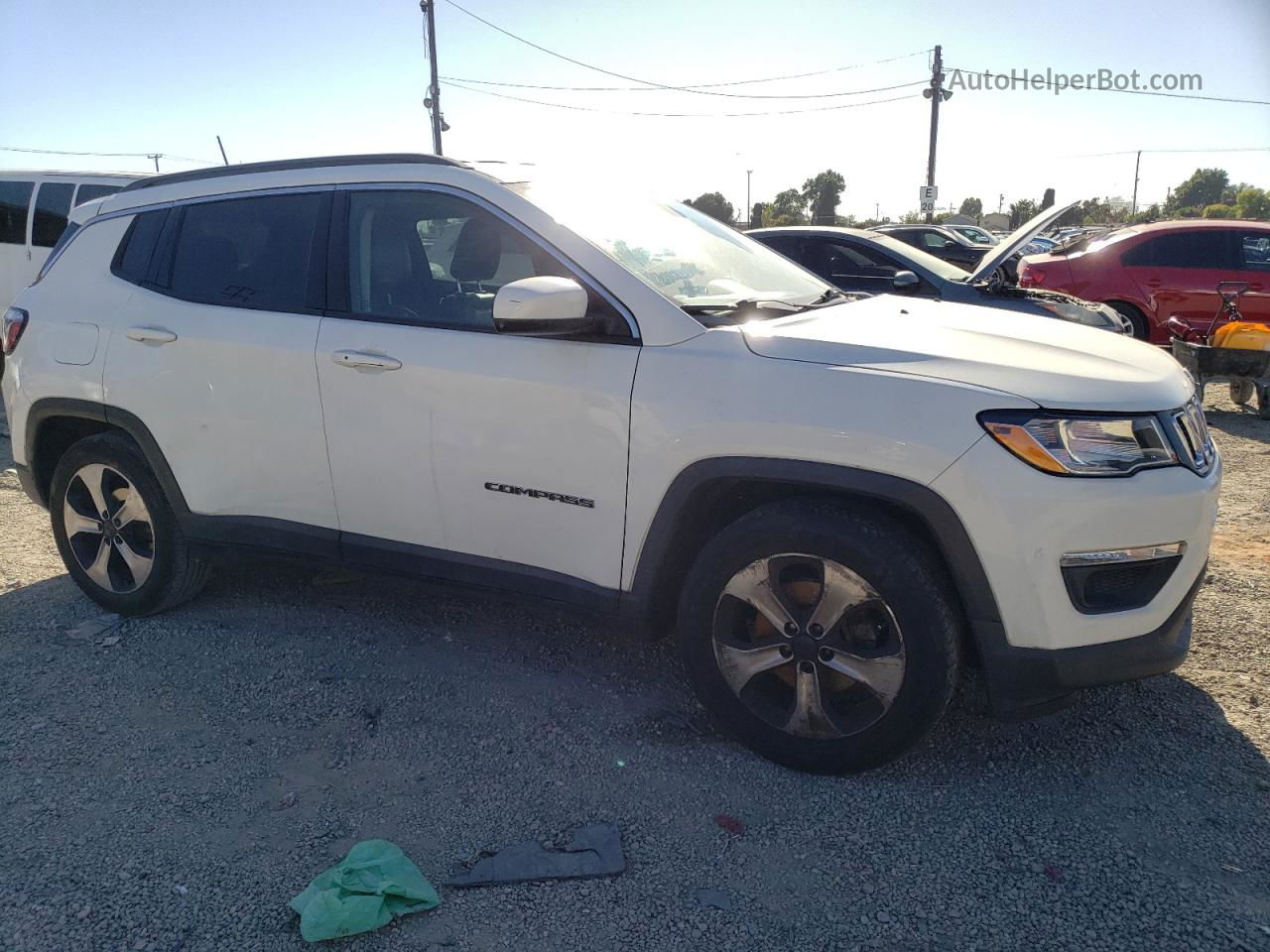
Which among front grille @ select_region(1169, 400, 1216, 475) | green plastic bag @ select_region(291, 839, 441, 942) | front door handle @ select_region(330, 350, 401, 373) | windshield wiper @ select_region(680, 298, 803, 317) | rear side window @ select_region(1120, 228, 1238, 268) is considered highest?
rear side window @ select_region(1120, 228, 1238, 268)

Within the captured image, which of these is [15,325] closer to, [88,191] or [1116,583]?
[1116,583]

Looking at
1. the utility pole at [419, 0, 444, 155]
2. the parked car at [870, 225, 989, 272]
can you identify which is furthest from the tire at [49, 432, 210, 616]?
the utility pole at [419, 0, 444, 155]

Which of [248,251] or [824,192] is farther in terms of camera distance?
[824,192]

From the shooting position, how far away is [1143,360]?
9.71ft

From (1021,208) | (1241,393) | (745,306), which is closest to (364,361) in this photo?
(745,306)

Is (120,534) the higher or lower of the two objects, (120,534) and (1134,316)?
the lower

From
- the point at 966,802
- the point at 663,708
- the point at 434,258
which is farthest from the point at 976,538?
the point at 434,258

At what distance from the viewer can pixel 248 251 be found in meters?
3.74

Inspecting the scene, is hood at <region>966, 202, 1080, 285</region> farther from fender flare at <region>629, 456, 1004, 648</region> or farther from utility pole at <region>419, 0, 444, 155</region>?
utility pole at <region>419, 0, 444, 155</region>

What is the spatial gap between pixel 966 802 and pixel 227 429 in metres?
2.89

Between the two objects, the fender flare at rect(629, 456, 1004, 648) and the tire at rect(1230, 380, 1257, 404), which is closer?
the fender flare at rect(629, 456, 1004, 648)

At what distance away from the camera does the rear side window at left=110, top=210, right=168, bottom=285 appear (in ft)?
13.0

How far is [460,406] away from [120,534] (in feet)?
6.37

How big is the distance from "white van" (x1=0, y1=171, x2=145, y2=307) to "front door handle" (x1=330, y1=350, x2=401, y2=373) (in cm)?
788
